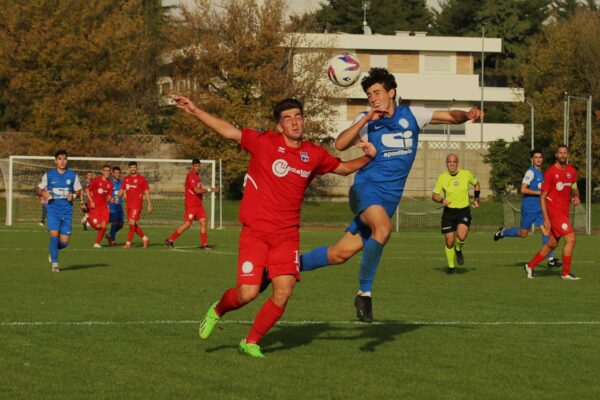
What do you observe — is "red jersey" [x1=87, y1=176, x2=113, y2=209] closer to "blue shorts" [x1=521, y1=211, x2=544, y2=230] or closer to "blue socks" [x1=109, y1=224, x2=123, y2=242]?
"blue socks" [x1=109, y1=224, x2=123, y2=242]

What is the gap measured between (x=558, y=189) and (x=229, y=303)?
9.77 meters

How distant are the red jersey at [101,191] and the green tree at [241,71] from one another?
78.0 feet

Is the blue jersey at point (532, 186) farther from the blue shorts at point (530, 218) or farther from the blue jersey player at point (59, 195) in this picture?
the blue jersey player at point (59, 195)

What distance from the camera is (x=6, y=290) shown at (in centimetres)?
1448

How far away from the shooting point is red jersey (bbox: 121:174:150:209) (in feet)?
91.9

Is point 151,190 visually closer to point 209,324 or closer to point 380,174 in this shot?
point 380,174

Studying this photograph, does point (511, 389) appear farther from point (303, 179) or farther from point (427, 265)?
point (427, 265)

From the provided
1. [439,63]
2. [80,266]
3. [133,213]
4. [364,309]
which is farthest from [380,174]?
[439,63]

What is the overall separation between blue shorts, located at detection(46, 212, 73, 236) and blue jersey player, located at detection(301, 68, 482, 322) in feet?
28.6

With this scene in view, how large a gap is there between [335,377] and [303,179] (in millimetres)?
1709

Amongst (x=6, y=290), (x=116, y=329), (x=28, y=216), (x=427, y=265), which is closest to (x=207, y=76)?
(x=28, y=216)

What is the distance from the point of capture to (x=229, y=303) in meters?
8.73

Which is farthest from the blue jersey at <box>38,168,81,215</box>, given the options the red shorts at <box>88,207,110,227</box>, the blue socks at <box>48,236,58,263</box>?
the red shorts at <box>88,207,110,227</box>

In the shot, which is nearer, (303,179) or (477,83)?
(303,179)
